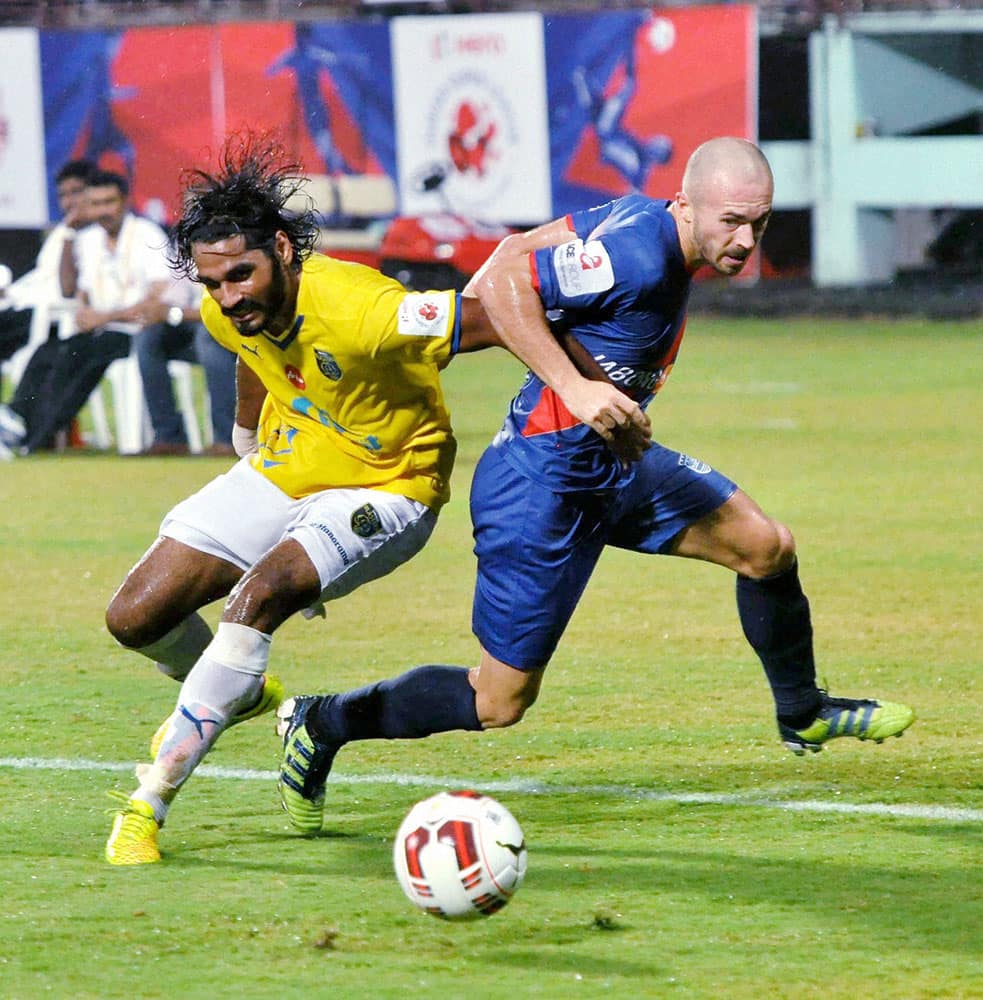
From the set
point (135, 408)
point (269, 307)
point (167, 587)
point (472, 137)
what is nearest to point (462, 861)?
point (167, 587)

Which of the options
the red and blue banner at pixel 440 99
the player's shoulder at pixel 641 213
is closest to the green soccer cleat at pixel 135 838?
the player's shoulder at pixel 641 213

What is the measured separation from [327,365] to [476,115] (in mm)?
18839

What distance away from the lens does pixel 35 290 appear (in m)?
14.9

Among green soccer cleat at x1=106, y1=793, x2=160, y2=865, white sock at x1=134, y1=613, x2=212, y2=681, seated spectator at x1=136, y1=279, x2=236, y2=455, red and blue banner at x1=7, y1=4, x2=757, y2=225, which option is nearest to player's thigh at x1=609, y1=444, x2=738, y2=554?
white sock at x1=134, y1=613, x2=212, y2=681

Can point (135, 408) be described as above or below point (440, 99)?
below

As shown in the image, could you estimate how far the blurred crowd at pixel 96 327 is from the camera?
14094 mm

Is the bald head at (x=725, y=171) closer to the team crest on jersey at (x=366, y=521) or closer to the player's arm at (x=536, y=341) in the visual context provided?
the player's arm at (x=536, y=341)

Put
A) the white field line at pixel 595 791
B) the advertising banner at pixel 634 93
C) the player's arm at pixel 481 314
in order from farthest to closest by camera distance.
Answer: the advertising banner at pixel 634 93
the white field line at pixel 595 791
the player's arm at pixel 481 314

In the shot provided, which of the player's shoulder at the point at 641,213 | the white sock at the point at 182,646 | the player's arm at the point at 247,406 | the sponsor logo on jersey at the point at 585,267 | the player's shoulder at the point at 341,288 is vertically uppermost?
the player's shoulder at the point at 641,213

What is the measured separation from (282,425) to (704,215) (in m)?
1.42

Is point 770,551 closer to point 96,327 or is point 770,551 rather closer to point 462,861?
point 462,861

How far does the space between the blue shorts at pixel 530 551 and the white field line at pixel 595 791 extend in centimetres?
73

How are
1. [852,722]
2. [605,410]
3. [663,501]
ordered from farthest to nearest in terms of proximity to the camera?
[852,722]
[663,501]
[605,410]

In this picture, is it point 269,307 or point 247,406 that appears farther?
point 247,406
